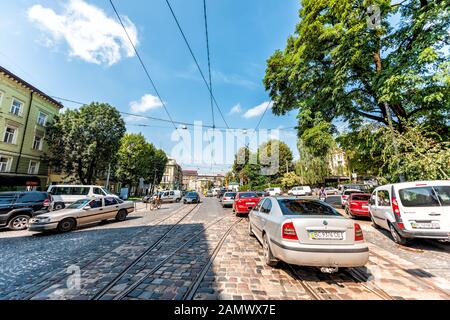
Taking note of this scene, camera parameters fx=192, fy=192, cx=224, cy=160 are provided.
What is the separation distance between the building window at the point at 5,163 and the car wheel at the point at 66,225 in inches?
716

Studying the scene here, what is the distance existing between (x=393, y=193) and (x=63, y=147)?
29912 millimetres

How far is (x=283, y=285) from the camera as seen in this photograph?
357 centimetres

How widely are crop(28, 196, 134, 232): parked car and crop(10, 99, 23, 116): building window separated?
61.2 feet

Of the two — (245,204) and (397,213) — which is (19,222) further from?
(397,213)

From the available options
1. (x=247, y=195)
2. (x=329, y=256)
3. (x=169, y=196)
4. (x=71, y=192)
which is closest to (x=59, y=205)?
(x=71, y=192)

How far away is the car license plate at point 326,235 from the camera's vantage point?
3561 mm

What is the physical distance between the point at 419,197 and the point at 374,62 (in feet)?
28.9

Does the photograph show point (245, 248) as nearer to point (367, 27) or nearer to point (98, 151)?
point (367, 27)

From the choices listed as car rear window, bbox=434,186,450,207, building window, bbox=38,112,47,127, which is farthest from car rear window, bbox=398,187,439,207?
building window, bbox=38,112,47,127

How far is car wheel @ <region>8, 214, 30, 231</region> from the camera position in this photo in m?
9.24

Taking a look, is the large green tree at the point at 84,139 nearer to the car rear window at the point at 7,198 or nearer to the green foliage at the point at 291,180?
the car rear window at the point at 7,198

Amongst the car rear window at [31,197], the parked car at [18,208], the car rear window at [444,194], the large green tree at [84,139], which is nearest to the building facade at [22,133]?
the large green tree at [84,139]

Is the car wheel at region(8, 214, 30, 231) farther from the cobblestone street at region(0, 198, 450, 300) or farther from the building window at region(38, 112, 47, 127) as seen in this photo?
the building window at region(38, 112, 47, 127)

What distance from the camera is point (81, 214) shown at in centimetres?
927
